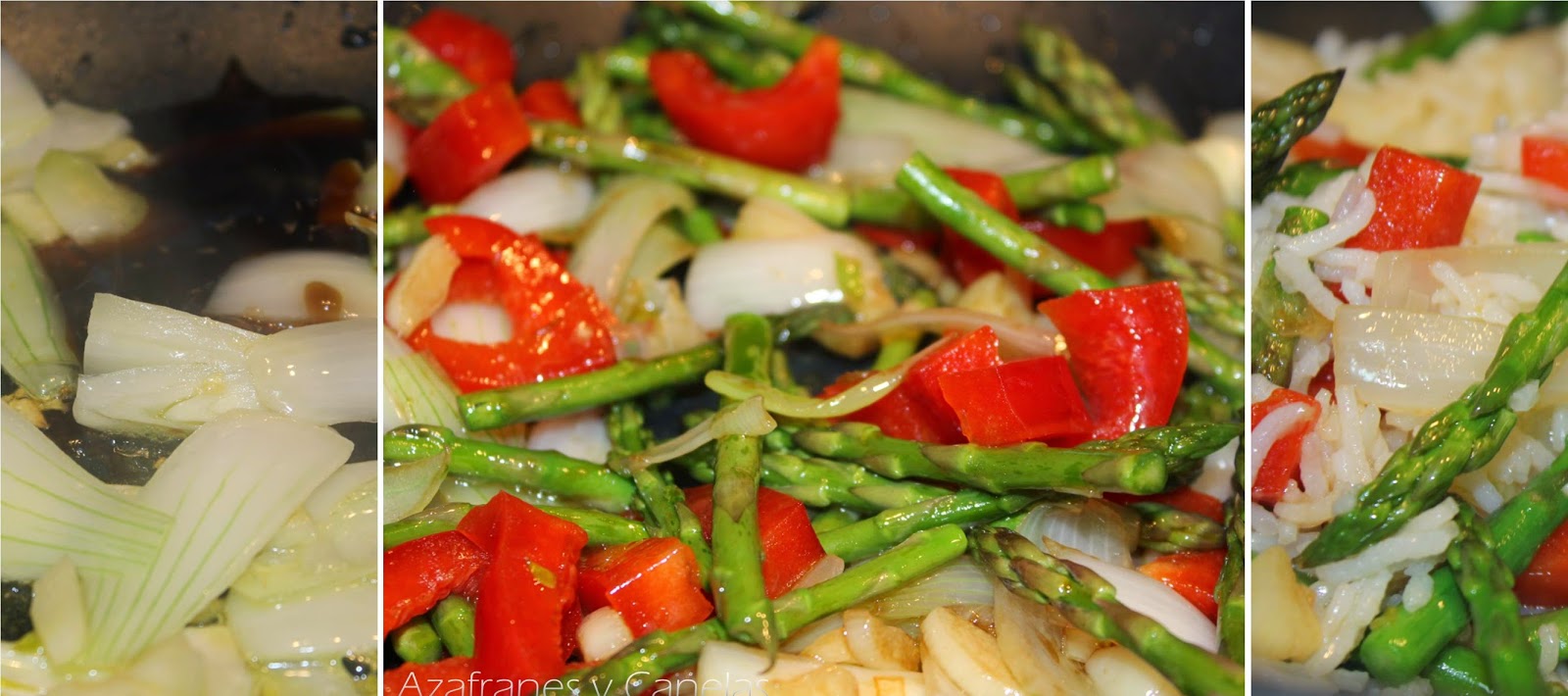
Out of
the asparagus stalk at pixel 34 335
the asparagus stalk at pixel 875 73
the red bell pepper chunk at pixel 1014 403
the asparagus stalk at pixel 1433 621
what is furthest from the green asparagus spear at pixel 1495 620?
the asparagus stalk at pixel 34 335

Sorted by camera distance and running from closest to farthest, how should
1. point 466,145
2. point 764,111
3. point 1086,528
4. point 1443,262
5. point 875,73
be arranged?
point 1443,262, point 1086,528, point 466,145, point 764,111, point 875,73

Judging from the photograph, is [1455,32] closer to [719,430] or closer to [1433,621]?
[1433,621]

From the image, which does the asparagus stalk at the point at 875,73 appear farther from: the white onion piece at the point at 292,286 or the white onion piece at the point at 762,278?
the white onion piece at the point at 292,286

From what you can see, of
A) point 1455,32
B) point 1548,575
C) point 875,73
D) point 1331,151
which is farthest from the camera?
point 1455,32

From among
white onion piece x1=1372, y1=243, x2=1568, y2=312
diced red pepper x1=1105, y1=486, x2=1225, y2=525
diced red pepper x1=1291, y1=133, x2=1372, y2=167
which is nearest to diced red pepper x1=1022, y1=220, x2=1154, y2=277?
diced red pepper x1=1291, y1=133, x2=1372, y2=167

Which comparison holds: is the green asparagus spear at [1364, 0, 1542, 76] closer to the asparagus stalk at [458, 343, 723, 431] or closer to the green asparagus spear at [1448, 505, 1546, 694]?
the green asparagus spear at [1448, 505, 1546, 694]

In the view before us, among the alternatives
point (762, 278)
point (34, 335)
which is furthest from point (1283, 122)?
point (34, 335)

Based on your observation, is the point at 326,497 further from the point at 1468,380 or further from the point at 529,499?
the point at 1468,380
